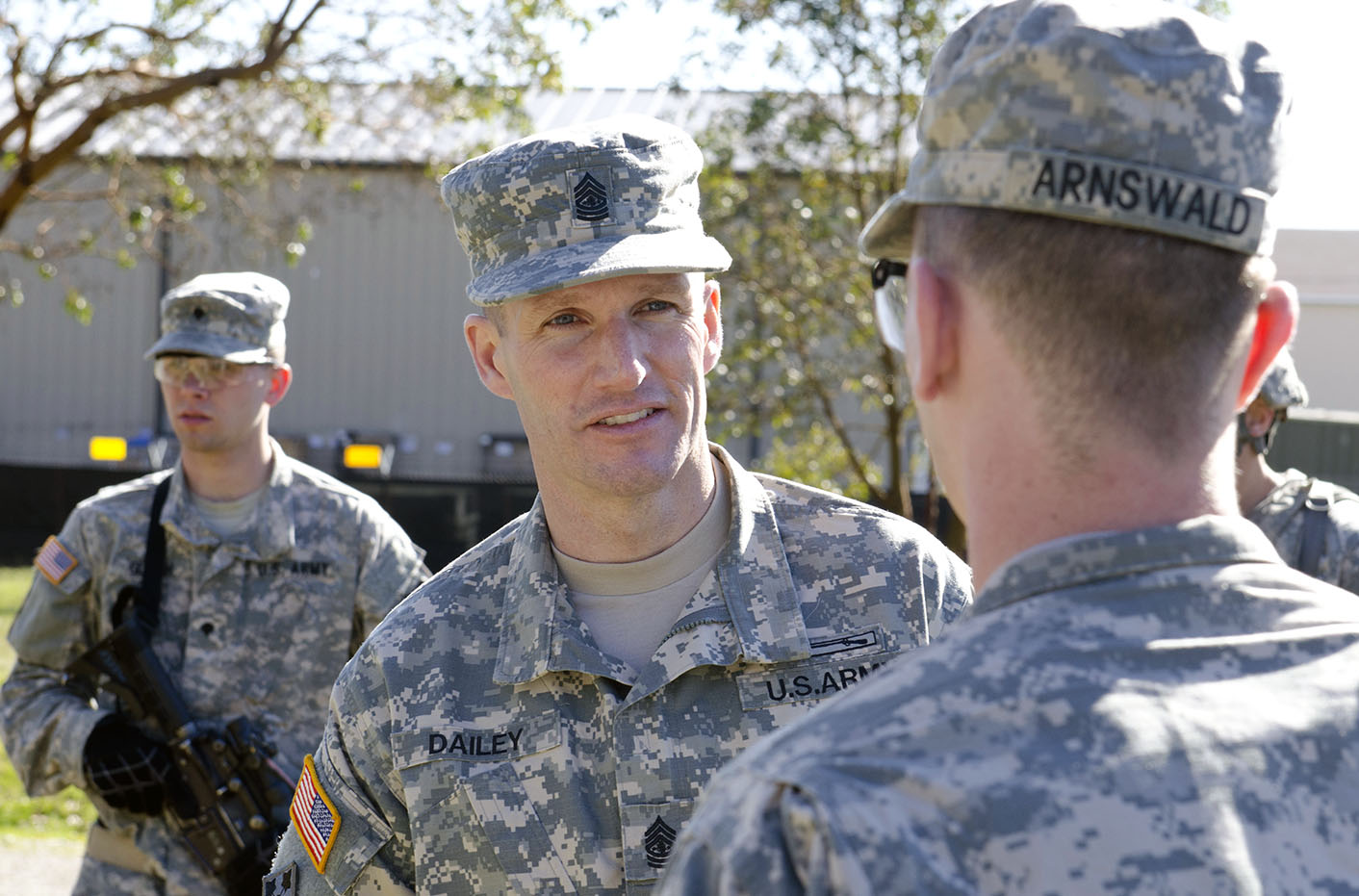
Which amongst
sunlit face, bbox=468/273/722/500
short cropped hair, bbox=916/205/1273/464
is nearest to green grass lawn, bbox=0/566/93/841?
sunlit face, bbox=468/273/722/500

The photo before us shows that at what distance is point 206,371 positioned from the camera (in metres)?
4.40

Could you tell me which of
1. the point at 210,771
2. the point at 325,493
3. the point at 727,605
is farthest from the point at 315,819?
the point at 325,493

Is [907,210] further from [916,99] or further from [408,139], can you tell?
[408,139]

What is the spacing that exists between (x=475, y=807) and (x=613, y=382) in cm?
71

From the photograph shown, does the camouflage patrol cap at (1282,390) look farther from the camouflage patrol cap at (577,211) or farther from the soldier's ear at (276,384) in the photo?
the soldier's ear at (276,384)

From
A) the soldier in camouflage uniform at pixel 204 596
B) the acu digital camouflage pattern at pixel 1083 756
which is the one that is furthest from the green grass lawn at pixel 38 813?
the acu digital camouflage pattern at pixel 1083 756

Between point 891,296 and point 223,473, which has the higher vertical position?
point 891,296

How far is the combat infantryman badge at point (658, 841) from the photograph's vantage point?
206 cm

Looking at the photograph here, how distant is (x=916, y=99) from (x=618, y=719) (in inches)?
235

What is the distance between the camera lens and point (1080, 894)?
3.37ft

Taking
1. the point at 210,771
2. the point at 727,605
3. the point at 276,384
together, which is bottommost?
the point at 210,771

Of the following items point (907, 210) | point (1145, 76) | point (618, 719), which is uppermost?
Result: point (1145, 76)

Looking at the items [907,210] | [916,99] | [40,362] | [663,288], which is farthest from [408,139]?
[907,210]

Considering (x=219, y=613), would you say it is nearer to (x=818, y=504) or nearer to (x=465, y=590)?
(x=465, y=590)
